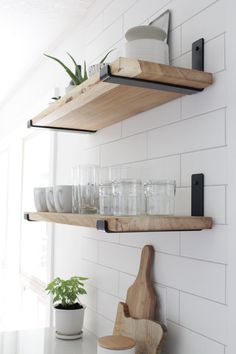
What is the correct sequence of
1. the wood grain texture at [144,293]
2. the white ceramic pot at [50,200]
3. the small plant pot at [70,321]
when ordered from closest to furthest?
the wood grain texture at [144,293]
the white ceramic pot at [50,200]
the small plant pot at [70,321]

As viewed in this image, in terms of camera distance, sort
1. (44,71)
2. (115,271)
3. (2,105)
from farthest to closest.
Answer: (2,105)
(44,71)
(115,271)

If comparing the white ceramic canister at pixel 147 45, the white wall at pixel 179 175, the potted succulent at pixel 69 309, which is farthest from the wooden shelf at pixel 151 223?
the potted succulent at pixel 69 309

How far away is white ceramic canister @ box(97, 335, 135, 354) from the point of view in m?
1.29

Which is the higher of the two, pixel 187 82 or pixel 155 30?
pixel 155 30

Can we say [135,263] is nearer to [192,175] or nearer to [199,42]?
[192,175]

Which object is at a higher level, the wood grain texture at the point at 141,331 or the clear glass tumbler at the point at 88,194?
the clear glass tumbler at the point at 88,194

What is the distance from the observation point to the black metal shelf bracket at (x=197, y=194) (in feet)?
4.01

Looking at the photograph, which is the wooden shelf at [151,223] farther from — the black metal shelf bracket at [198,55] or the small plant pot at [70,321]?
the small plant pot at [70,321]

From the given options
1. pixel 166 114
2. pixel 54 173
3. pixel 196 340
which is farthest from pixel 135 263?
pixel 54 173

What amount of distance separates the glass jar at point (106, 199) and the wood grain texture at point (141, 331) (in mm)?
370

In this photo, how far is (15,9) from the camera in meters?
2.25

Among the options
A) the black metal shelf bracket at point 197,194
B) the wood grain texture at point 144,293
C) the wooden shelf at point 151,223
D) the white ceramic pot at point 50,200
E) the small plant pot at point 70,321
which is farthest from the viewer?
the small plant pot at point 70,321

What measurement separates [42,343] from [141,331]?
582 mm

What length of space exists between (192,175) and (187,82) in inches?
10.4
